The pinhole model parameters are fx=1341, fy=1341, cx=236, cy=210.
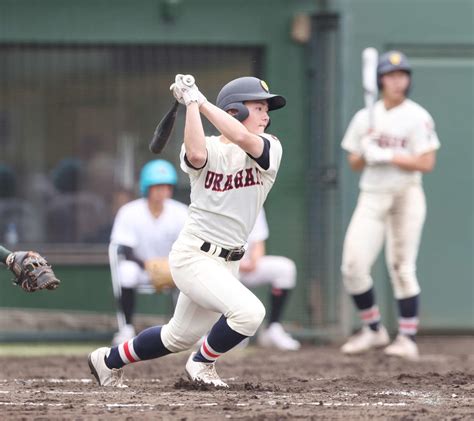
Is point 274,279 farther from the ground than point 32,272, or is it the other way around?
point 32,272

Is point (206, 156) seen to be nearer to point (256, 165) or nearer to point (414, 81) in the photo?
point (256, 165)

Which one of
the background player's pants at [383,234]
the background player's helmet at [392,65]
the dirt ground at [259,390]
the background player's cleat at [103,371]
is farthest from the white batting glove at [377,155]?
the background player's cleat at [103,371]

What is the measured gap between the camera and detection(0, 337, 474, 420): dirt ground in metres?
5.96

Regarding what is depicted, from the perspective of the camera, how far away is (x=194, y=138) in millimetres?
6617

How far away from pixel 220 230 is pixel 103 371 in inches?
41.4

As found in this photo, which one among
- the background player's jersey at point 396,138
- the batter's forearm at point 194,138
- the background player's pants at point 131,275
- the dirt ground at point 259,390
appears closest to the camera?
the dirt ground at point 259,390

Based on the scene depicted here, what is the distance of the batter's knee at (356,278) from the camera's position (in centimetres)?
1027

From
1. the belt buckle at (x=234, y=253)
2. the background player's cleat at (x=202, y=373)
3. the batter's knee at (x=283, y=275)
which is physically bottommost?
the background player's cleat at (x=202, y=373)

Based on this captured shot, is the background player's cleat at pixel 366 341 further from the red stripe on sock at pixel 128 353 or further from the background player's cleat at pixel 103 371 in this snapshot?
the red stripe on sock at pixel 128 353

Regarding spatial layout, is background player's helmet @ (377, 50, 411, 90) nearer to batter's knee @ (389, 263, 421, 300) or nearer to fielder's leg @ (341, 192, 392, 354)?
fielder's leg @ (341, 192, 392, 354)

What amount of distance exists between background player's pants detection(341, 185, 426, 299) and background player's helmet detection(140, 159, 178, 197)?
1.52 metres

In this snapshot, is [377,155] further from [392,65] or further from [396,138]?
[392,65]

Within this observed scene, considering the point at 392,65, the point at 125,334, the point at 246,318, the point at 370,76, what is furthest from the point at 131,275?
the point at 246,318

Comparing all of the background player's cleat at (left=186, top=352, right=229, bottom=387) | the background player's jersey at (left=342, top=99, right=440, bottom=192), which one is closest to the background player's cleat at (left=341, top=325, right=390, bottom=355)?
the background player's jersey at (left=342, top=99, right=440, bottom=192)
